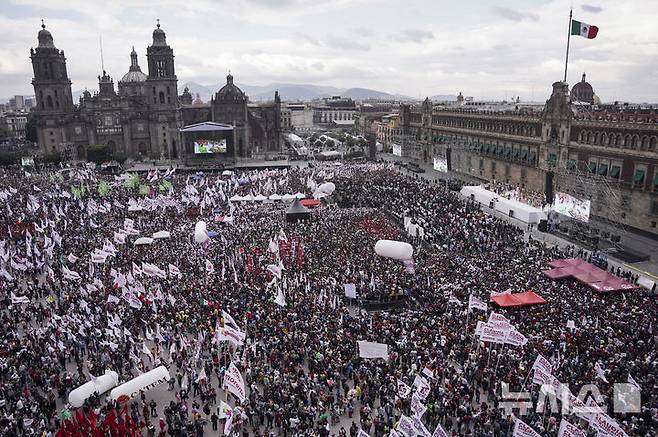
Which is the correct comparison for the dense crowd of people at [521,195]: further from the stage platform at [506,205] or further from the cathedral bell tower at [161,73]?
the cathedral bell tower at [161,73]

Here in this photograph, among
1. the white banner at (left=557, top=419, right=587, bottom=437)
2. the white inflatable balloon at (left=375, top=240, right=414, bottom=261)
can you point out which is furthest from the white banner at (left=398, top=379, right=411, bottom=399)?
the white inflatable balloon at (left=375, top=240, right=414, bottom=261)

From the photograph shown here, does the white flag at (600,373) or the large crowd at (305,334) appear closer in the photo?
the white flag at (600,373)

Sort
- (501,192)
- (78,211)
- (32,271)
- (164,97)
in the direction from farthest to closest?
(164,97) → (501,192) → (78,211) → (32,271)

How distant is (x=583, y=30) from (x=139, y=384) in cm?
4678

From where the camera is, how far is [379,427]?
1789cm

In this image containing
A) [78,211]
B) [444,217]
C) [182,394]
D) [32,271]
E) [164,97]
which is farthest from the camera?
[164,97]

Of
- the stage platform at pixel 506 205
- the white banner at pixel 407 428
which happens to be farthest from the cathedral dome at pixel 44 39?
the white banner at pixel 407 428

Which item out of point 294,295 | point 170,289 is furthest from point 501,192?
point 170,289

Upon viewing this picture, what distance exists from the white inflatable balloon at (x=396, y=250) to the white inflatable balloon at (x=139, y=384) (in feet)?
55.2

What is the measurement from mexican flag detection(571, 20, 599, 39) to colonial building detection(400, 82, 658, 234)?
6.46m

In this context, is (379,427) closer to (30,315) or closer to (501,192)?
(30,315)

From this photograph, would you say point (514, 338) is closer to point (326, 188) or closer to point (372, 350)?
point (372, 350)

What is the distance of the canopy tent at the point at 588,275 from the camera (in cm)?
2822

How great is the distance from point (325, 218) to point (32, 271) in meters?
23.7
